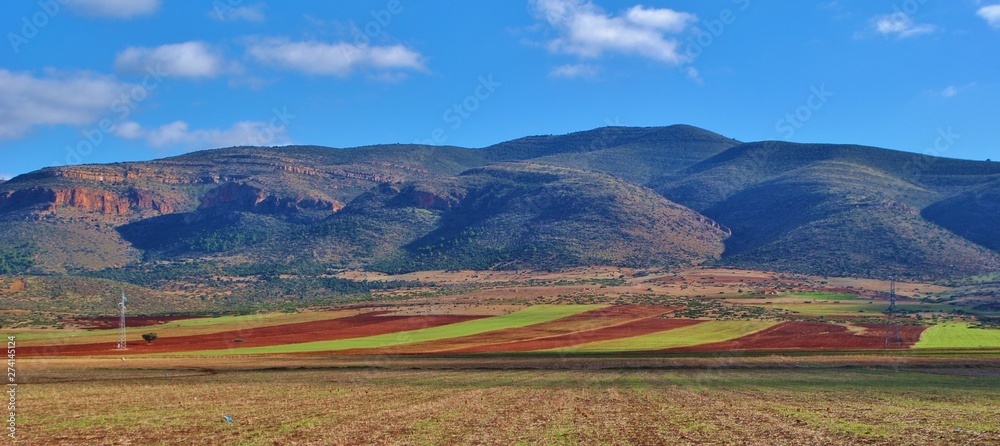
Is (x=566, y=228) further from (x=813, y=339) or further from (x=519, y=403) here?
(x=519, y=403)

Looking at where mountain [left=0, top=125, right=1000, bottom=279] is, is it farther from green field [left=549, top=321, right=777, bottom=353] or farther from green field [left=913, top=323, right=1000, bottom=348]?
green field [left=549, top=321, right=777, bottom=353]

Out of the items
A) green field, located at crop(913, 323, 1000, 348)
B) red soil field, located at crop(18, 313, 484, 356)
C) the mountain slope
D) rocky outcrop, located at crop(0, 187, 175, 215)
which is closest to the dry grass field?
green field, located at crop(913, 323, 1000, 348)

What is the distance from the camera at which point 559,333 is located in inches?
2603

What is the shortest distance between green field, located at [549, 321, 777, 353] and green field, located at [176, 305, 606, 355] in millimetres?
15212

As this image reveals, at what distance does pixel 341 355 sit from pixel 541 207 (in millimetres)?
134852

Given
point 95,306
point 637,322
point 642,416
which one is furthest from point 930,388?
point 95,306

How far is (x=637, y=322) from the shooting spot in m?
75.0

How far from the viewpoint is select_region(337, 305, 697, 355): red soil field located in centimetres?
5403

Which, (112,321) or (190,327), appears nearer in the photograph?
(190,327)

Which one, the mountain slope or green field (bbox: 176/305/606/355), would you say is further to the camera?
the mountain slope

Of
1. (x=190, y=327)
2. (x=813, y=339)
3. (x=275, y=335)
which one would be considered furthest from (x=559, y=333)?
(x=190, y=327)

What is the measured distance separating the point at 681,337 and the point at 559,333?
11.1m

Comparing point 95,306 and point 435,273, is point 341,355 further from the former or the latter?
point 435,273

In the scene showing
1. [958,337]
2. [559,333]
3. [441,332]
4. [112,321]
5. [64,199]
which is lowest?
[958,337]
